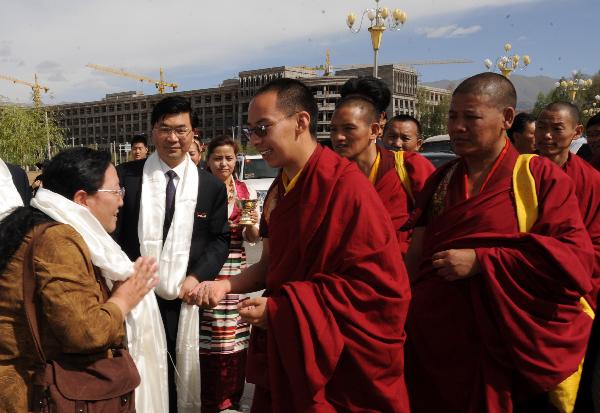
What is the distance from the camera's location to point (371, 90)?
4.16m

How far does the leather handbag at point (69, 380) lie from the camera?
1977 mm

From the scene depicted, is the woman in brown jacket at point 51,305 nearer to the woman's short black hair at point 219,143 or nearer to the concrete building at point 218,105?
the woman's short black hair at point 219,143

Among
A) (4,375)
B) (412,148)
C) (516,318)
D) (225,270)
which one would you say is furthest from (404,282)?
(412,148)

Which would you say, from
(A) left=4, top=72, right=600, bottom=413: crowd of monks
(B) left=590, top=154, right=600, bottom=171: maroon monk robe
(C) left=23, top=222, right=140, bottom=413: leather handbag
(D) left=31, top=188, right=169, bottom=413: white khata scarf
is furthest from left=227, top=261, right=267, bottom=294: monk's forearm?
(B) left=590, top=154, right=600, bottom=171: maroon monk robe

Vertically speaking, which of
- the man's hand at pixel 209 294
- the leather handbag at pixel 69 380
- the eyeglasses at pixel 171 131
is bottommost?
the leather handbag at pixel 69 380

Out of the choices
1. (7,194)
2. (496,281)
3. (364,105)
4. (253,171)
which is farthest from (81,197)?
(253,171)

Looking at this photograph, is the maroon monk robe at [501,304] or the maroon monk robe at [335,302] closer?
the maroon monk robe at [335,302]

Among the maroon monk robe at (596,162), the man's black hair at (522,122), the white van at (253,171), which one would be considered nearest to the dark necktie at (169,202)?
the maroon monk robe at (596,162)

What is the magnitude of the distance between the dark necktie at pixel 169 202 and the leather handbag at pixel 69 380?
125cm

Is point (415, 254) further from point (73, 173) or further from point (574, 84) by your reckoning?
point (574, 84)

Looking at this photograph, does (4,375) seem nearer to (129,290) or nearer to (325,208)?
(129,290)

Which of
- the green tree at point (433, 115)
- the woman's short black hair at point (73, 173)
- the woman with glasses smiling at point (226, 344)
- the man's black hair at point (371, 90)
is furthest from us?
the green tree at point (433, 115)

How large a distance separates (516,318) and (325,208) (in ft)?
3.10

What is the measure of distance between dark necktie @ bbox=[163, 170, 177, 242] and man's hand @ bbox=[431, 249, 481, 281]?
1.68m
